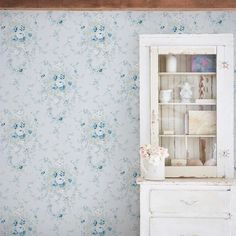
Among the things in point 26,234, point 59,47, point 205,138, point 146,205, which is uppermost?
point 59,47

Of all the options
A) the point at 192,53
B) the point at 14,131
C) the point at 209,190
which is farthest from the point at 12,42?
the point at 209,190

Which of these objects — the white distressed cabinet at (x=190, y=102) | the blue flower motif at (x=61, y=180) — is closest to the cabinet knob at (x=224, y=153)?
the white distressed cabinet at (x=190, y=102)

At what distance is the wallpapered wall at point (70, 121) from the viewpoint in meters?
4.82

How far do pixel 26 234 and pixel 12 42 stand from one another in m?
1.85

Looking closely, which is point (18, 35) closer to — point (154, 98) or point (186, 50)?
point (154, 98)

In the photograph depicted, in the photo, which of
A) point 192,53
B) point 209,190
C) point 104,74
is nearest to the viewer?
point 209,190

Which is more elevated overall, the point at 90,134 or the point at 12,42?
the point at 12,42

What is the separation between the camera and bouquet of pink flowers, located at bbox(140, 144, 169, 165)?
4312 millimetres

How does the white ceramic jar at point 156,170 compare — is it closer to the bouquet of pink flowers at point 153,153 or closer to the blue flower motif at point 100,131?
the bouquet of pink flowers at point 153,153

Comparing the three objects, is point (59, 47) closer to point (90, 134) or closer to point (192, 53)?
point (90, 134)

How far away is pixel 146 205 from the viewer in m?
4.27

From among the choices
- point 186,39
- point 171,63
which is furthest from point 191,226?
point 186,39

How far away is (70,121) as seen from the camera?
483 cm

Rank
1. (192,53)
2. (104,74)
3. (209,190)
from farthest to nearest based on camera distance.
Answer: (104,74)
(192,53)
(209,190)
